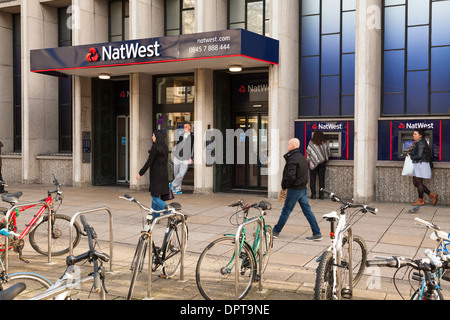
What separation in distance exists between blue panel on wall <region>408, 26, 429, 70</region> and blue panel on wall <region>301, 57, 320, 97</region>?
245 centimetres

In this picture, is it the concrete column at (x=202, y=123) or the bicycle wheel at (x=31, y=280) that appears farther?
the concrete column at (x=202, y=123)

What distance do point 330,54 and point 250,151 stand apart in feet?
12.1

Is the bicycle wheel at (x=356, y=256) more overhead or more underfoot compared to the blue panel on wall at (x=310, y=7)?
more underfoot

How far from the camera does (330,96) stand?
13.6m

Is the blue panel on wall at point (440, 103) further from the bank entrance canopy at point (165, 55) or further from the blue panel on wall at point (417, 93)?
the bank entrance canopy at point (165, 55)

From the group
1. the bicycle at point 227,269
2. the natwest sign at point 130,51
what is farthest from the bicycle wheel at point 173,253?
the natwest sign at point 130,51

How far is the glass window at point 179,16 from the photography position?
1554 cm

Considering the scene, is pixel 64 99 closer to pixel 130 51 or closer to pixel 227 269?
pixel 130 51

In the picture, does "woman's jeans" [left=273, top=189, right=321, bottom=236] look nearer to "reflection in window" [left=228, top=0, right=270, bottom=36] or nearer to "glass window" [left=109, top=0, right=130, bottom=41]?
"reflection in window" [left=228, top=0, right=270, bottom=36]

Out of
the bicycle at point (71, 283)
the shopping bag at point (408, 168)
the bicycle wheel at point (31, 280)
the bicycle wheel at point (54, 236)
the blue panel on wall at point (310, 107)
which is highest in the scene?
the blue panel on wall at point (310, 107)

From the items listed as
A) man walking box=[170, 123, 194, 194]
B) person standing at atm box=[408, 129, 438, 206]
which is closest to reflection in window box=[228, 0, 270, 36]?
man walking box=[170, 123, 194, 194]

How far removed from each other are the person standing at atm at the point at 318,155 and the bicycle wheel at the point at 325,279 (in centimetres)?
848

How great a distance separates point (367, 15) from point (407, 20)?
1.24 m

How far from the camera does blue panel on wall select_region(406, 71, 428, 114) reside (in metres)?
12.6
